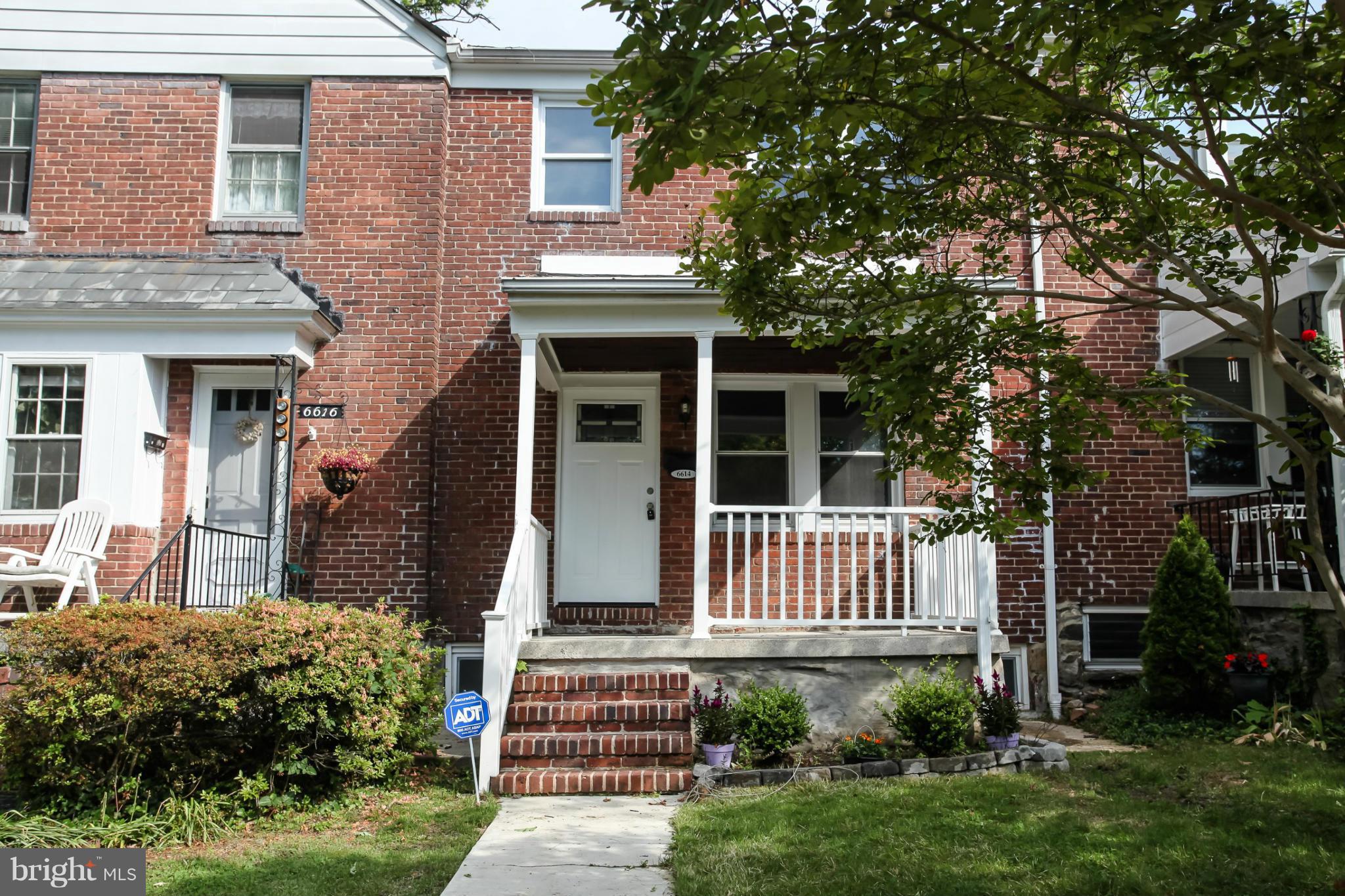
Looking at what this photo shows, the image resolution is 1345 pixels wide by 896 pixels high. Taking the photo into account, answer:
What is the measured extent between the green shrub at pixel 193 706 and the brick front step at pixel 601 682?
1.06 meters

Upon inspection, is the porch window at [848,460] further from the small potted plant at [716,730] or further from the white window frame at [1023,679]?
the small potted plant at [716,730]

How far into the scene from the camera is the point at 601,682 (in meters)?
7.41

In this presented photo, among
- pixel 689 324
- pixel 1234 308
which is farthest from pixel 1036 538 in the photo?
pixel 1234 308

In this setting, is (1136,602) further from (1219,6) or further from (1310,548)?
(1219,6)

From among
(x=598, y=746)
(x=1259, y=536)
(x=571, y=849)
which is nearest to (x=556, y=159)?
(x=598, y=746)

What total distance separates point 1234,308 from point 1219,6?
5.13 ft

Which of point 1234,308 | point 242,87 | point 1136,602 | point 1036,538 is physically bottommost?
point 1136,602

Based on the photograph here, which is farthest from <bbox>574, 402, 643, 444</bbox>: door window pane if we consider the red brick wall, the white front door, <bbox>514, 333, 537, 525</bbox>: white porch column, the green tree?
the green tree

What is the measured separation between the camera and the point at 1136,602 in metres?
9.54

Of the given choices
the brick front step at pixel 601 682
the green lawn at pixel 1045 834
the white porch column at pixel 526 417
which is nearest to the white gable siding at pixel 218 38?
the white porch column at pixel 526 417

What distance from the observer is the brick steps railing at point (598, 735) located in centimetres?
668

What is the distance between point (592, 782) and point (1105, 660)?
5.29 metres

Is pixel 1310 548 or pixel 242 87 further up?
pixel 242 87

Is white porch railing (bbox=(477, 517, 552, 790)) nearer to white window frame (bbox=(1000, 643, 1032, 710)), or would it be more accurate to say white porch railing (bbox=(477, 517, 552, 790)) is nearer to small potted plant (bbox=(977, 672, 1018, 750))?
small potted plant (bbox=(977, 672, 1018, 750))
